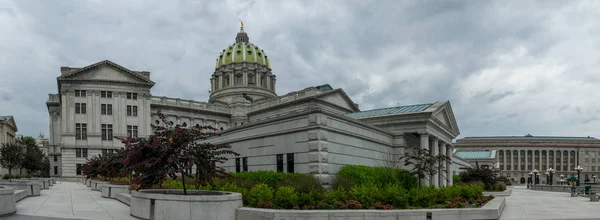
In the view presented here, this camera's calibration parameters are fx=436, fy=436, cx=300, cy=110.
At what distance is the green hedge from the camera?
902 inches

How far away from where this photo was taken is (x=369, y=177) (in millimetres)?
24781

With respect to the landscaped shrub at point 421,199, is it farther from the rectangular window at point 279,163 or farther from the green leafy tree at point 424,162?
the rectangular window at point 279,163

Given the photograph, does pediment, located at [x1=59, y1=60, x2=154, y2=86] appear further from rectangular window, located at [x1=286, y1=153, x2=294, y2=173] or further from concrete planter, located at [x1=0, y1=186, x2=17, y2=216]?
concrete planter, located at [x1=0, y1=186, x2=17, y2=216]

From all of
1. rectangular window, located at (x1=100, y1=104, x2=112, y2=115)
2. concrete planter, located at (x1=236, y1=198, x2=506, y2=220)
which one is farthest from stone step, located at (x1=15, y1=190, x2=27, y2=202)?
rectangular window, located at (x1=100, y1=104, x2=112, y2=115)

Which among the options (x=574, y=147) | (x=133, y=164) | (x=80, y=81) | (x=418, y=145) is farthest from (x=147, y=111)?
(x=574, y=147)

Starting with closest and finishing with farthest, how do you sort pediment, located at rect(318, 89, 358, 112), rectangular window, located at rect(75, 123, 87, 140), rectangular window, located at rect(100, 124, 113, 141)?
1. rectangular window, located at rect(75, 123, 87, 140)
2. rectangular window, located at rect(100, 124, 113, 141)
3. pediment, located at rect(318, 89, 358, 112)

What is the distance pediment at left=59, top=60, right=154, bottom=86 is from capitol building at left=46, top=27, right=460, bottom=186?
0.50 ft

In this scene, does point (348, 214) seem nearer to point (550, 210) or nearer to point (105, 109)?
point (550, 210)

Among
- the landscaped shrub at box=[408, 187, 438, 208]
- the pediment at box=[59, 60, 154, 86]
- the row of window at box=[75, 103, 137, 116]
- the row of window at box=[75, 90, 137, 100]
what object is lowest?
the landscaped shrub at box=[408, 187, 438, 208]

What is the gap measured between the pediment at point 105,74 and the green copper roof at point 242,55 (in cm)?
4259

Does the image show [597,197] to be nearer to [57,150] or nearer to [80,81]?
[80,81]

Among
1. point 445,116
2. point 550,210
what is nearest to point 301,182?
point 550,210

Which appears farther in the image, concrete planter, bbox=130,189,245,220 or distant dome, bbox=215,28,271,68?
distant dome, bbox=215,28,271,68

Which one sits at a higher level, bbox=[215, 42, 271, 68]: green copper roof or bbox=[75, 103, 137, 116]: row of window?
bbox=[215, 42, 271, 68]: green copper roof
